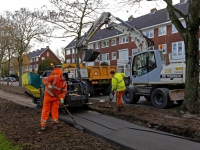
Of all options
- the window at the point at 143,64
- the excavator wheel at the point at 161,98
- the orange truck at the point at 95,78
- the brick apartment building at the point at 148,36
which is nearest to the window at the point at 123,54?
the brick apartment building at the point at 148,36

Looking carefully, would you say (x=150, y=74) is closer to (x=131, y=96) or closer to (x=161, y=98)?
(x=161, y=98)

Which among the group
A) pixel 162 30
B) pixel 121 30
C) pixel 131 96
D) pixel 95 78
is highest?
pixel 162 30

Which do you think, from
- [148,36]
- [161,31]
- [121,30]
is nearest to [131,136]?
[121,30]

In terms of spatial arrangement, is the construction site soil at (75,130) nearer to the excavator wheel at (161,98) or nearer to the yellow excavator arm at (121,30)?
the excavator wheel at (161,98)

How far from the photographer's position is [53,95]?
6.85m

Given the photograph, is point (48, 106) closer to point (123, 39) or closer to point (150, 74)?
point (150, 74)

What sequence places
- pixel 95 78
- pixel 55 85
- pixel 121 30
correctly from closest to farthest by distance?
pixel 55 85
pixel 121 30
pixel 95 78

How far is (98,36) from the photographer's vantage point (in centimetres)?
4941

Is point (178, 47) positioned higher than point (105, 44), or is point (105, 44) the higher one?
point (105, 44)

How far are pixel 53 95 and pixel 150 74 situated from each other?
5650 millimetres

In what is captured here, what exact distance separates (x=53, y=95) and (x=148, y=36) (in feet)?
105

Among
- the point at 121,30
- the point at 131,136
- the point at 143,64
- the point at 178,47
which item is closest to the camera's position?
the point at 131,136

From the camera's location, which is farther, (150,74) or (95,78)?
(95,78)

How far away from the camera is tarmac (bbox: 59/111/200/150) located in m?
5.38
